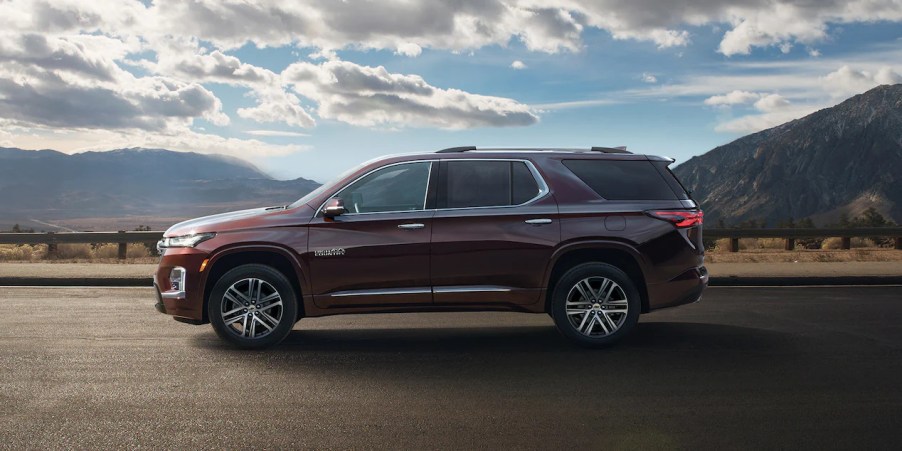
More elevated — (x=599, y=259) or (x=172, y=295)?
(x=599, y=259)

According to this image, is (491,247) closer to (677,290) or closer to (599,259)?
(599,259)

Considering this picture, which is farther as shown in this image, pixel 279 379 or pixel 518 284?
pixel 518 284

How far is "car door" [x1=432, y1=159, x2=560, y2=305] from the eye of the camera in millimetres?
8188

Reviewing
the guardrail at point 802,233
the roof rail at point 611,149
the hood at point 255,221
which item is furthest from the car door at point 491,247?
the guardrail at point 802,233

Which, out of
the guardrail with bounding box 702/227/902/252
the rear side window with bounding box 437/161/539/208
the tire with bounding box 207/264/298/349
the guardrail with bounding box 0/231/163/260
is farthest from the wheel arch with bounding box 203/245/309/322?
the guardrail with bounding box 702/227/902/252

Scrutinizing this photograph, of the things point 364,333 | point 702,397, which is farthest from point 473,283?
point 702,397

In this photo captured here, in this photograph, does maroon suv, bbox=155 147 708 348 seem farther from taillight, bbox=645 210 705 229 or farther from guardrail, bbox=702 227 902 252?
guardrail, bbox=702 227 902 252

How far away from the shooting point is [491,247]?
323 inches

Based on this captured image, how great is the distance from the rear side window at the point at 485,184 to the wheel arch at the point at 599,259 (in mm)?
658

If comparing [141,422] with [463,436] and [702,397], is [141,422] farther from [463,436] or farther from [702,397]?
[702,397]

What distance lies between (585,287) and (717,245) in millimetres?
18532

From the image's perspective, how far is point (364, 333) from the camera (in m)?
9.41

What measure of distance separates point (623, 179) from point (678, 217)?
0.64m

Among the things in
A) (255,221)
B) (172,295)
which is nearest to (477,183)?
(255,221)
